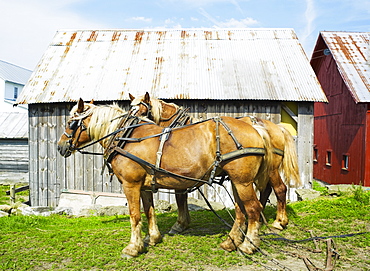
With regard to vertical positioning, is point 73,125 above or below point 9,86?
below

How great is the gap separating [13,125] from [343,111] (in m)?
15.8

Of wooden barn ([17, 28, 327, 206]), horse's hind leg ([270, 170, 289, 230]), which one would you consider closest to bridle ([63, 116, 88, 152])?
horse's hind leg ([270, 170, 289, 230])

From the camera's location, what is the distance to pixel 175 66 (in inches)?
394

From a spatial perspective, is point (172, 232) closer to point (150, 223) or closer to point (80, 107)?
point (150, 223)

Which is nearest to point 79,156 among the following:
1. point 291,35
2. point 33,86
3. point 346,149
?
point 33,86

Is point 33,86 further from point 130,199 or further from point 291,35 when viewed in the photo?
point 291,35

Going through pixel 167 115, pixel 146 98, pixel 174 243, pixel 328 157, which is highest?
pixel 146 98

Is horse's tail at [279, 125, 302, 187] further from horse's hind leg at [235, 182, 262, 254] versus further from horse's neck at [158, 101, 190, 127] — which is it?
horse's neck at [158, 101, 190, 127]

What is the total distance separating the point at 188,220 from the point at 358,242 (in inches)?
106

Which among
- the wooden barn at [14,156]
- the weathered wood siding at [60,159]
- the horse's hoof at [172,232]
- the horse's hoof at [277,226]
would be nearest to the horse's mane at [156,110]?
the horse's hoof at [172,232]

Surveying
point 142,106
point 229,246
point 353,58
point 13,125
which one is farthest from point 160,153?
point 13,125

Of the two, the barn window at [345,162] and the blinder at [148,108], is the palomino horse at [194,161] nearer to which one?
the blinder at [148,108]

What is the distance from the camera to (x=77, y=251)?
15.4ft

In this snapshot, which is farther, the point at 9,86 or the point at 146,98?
the point at 9,86
